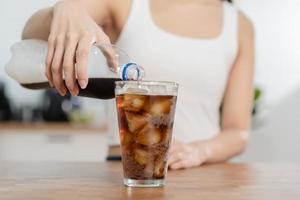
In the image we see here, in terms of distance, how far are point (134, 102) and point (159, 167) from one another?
10 cm

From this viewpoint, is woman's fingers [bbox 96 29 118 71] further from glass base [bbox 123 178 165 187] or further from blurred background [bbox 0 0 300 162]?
blurred background [bbox 0 0 300 162]

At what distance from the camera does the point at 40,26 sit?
1154 millimetres

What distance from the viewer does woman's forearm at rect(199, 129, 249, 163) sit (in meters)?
1.42

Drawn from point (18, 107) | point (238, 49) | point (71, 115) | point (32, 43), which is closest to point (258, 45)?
point (71, 115)

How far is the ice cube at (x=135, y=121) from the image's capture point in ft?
2.70

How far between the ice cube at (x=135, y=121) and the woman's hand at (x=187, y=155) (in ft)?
1.23

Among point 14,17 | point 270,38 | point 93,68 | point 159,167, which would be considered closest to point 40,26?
point 93,68

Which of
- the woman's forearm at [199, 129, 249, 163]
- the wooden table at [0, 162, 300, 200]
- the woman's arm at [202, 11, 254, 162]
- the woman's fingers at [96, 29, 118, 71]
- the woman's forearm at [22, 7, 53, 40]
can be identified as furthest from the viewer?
the woman's arm at [202, 11, 254, 162]

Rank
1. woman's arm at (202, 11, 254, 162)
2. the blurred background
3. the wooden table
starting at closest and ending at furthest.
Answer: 1. the wooden table
2. woman's arm at (202, 11, 254, 162)
3. the blurred background

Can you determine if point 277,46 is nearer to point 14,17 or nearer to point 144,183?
point 14,17

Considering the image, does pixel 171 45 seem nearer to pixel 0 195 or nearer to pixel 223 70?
pixel 223 70

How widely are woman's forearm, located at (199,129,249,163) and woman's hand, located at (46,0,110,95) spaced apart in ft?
1.90

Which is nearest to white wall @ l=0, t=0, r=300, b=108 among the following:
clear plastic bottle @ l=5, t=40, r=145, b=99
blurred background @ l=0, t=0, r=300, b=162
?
→ blurred background @ l=0, t=0, r=300, b=162

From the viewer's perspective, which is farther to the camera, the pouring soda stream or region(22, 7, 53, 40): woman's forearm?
region(22, 7, 53, 40): woman's forearm
